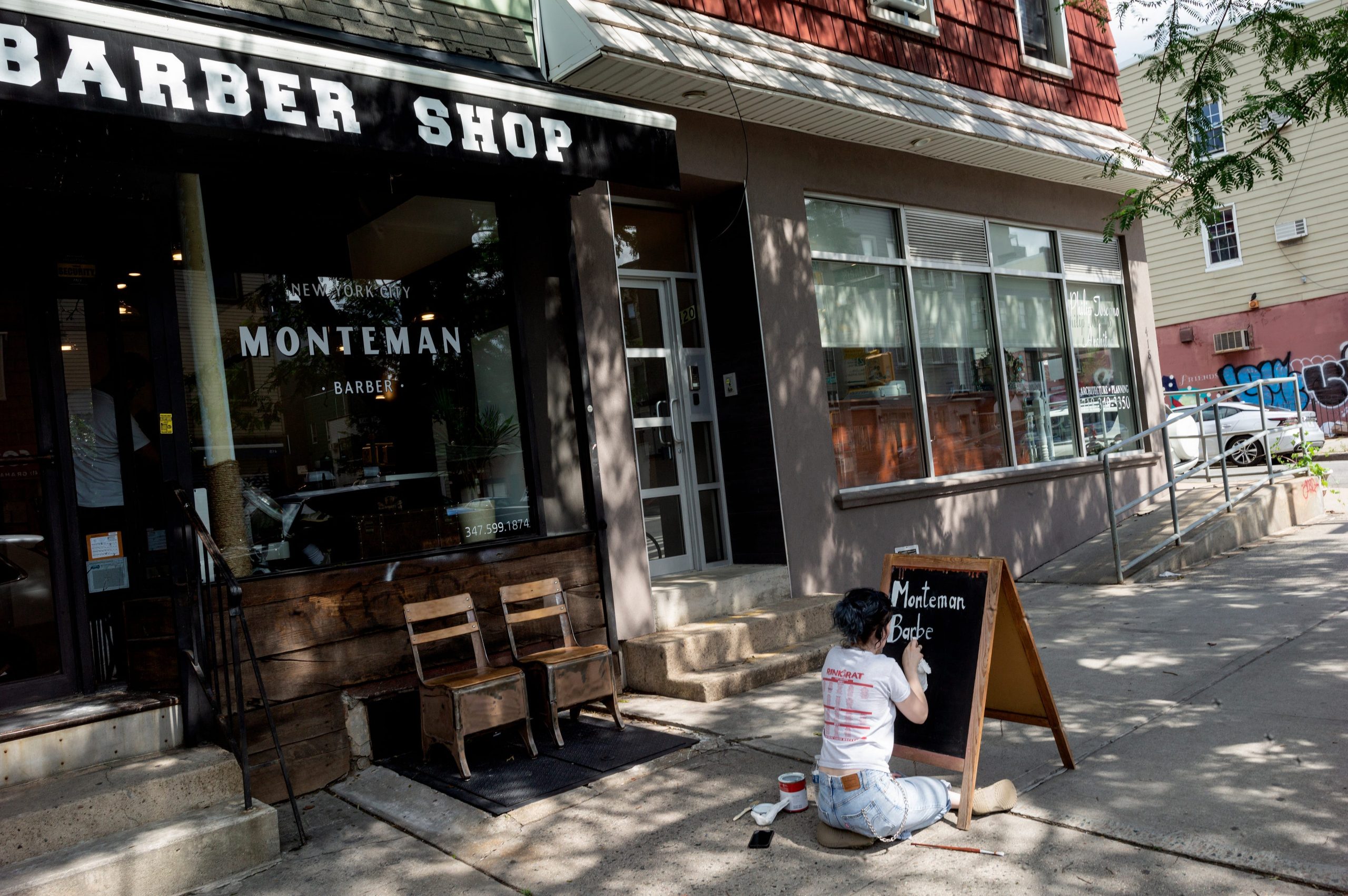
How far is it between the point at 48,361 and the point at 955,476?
24.4 ft

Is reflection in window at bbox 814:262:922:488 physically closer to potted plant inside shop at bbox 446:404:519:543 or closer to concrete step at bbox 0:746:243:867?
→ potted plant inside shop at bbox 446:404:519:543

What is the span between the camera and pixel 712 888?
3758mm

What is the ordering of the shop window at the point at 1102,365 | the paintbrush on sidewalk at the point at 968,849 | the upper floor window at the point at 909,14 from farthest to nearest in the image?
the shop window at the point at 1102,365 < the upper floor window at the point at 909,14 < the paintbrush on sidewalk at the point at 968,849

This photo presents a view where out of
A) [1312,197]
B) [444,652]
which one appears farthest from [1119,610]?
[1312,197]

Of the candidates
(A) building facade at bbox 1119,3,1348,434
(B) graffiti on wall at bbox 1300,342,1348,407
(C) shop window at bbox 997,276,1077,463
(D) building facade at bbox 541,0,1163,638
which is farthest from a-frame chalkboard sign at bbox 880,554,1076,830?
(B) graffiti on wall at bbox 1300,342,1348,407

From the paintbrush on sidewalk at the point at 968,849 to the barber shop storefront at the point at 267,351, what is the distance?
311cm

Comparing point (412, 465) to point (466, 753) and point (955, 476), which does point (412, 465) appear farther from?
point (955, 476)

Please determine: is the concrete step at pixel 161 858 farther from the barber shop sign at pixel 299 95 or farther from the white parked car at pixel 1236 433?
the white parked car at pixel 1236 433

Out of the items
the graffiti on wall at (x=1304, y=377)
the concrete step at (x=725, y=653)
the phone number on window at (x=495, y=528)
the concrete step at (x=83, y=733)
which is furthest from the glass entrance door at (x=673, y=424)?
the graffiti on wall at (x=1304, y=377)

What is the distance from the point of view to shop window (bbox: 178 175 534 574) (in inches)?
223

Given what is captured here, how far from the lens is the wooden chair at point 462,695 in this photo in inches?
204

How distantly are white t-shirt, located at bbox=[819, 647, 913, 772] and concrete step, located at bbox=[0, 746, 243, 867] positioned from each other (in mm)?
2827

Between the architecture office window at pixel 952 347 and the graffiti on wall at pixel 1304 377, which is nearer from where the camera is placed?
the architecture office window at pixel 952 347

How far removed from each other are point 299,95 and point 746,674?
4.31 m
